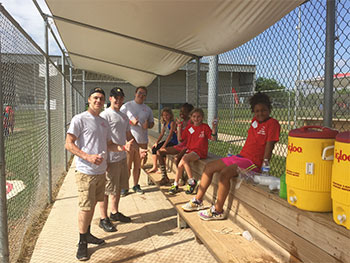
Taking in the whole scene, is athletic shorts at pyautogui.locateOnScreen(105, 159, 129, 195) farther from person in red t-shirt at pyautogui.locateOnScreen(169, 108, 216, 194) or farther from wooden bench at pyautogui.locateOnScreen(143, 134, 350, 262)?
wooden bench at pyautogui.locateOnScreen(143, 134, 350, 262)

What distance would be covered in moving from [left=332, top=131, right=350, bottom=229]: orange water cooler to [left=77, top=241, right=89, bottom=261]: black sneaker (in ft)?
7.89

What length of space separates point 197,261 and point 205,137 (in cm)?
175

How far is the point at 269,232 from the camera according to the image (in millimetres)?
2305

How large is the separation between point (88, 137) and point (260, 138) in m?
1.88

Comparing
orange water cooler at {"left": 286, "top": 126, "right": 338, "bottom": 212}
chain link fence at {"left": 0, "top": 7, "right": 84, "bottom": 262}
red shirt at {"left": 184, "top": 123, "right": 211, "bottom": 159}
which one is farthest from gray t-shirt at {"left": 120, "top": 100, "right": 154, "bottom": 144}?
orange water cooler at {"left": 286, "top": 126, "right": 338, "bottom": 212}

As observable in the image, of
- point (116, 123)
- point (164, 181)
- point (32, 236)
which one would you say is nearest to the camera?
point (32, 236)

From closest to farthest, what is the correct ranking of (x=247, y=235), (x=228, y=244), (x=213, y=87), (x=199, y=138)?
1. (x=228, y=244)
2. (x=247, y=235)
3. (x=199, y=138)
4. (x=213, y=87)

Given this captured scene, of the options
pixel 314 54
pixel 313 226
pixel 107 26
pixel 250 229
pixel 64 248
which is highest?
pixel 107 26

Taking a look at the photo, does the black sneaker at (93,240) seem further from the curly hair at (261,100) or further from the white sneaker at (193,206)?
the curly hair at (261,100)

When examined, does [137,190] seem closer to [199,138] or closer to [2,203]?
[199,138]

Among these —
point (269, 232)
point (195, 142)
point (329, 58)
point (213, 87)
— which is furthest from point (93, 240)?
point (213, 87)

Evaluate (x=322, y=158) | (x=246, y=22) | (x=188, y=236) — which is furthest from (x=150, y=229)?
(x=246, y=22)

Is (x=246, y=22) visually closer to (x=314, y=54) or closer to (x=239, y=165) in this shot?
(x=314, y=54)

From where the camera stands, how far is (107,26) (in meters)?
4.36
